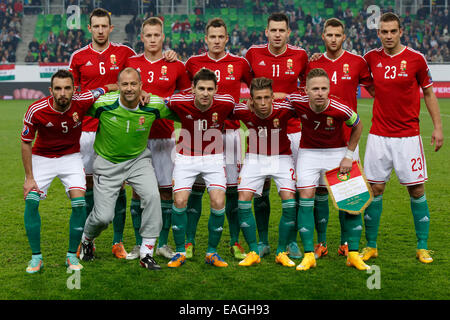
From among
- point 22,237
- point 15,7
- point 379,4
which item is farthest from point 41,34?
point 22,237

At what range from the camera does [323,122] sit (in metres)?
5.11

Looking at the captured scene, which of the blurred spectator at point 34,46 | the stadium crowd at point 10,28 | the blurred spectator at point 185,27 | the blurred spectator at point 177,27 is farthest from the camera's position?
the blurred spectator at point 177,27

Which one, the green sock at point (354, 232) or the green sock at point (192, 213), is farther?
the green sock at point (192, 213)

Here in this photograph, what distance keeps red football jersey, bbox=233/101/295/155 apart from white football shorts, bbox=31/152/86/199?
1.50 m

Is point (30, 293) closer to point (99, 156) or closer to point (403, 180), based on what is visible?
point (99, 156)

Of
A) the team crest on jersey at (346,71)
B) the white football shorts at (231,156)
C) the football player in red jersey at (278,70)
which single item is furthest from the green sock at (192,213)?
the team crest on jersey at (346,71)

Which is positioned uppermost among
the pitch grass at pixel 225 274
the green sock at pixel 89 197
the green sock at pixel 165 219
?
the green sock at pixel 89 197

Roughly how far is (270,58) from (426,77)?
4.75 ft

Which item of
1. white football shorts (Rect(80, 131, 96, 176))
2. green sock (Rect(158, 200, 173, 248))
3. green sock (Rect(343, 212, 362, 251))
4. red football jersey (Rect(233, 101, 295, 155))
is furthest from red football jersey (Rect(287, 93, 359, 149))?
white football shorts (Rect(80, 131, 96, 176))

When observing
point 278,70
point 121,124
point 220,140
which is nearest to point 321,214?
point 220,140

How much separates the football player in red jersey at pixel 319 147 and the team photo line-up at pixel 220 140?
0.01 meters

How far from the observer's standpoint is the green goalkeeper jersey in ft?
16.8

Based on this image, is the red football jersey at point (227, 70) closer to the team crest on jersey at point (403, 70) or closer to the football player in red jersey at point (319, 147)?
the football player in red jersey at point (319, 147)

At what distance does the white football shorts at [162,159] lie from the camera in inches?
219
